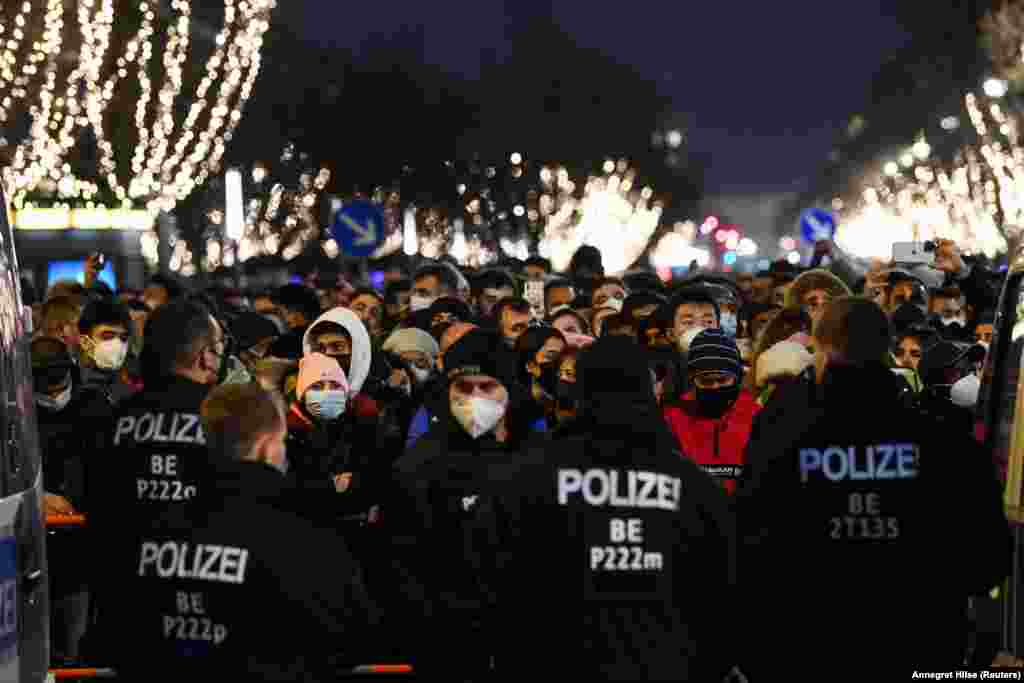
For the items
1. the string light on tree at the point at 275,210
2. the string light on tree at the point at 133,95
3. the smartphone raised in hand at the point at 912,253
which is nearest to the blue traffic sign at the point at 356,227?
the smartphone raised in hand at the point at 912,253

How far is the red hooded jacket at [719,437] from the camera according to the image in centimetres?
1047

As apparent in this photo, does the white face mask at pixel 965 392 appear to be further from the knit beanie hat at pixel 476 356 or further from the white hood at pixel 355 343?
the white hood at pixel 355 343

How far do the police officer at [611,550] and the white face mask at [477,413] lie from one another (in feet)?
8.09

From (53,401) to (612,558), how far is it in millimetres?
5621

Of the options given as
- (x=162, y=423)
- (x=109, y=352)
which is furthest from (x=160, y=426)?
(x=109, y=352)

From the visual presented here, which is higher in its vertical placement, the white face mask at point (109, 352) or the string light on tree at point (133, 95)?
the string light on tree at point (133, 95)

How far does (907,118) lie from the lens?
462ft

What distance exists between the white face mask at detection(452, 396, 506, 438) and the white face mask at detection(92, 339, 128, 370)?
4172mm

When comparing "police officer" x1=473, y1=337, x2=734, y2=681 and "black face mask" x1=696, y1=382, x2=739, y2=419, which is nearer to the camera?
"police officer" x1=473, y1=337, x2=734, y2=681

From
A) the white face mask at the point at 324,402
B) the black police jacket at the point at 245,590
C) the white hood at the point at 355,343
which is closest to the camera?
the black police jacket at the point at 245,590

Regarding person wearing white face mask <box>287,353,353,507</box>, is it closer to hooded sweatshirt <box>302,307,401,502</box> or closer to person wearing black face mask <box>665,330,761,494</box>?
hooded sweatshirt <box>302,307,401,502</box>

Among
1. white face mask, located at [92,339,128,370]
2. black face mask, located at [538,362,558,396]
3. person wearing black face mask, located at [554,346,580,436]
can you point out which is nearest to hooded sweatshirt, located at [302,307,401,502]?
person wearing black face mask, located at [554,346,580,436]

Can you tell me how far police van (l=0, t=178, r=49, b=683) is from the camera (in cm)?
763

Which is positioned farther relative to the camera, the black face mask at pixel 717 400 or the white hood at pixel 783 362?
the white hood at pixel 783 362
